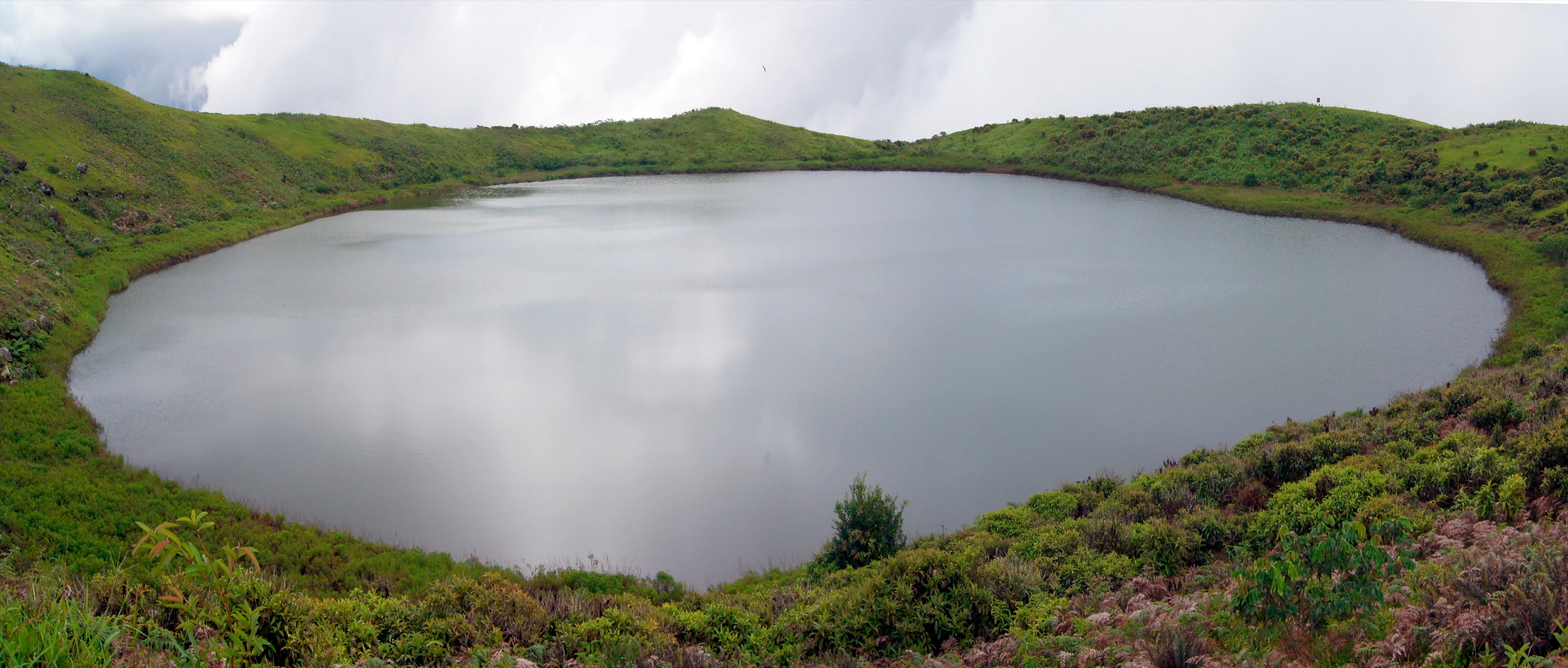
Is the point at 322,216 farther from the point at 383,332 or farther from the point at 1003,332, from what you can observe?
the point at 1003,332

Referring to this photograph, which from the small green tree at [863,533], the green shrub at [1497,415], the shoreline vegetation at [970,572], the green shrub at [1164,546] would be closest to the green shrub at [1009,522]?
the shoreline vegetation at [970,572]

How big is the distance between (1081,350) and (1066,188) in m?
32.3

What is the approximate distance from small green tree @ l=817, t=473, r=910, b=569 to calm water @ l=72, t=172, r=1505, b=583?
109 centimetres

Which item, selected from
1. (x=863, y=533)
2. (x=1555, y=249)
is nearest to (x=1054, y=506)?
(x=863, y=533)

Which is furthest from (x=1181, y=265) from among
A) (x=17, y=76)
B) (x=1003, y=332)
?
(x=17, y=76)

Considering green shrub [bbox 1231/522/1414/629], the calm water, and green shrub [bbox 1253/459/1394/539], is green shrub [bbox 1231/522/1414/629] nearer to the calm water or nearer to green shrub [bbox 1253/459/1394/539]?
green shrub [bbox 1253/459/1394/539]

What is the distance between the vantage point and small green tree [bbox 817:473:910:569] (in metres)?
9.12

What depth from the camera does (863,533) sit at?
9.23 m

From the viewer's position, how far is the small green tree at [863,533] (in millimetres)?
9125

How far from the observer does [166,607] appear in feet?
18.2

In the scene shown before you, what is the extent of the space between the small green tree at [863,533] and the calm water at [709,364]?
3.59 feet

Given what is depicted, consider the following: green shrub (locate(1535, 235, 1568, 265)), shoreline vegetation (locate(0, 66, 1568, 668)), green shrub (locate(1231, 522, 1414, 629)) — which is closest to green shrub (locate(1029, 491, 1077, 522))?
shoreline vegetation (locate(0, 66, 1568, 668))

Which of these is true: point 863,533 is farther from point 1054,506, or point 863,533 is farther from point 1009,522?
point 1054,506

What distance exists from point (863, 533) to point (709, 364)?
8.30 metres
